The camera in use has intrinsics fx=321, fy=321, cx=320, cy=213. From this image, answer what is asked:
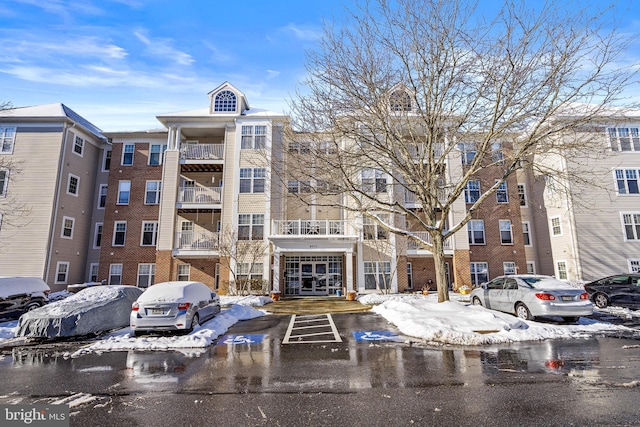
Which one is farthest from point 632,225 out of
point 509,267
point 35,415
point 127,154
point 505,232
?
point 127,154

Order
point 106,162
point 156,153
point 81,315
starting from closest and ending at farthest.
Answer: point 81,315
point 156,153
point 106,162

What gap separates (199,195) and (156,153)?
594 centimetres

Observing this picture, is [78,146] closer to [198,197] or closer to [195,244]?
[198,197]

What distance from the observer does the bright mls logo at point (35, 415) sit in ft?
13.1

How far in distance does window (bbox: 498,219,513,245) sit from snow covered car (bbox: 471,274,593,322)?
1386 centimetres

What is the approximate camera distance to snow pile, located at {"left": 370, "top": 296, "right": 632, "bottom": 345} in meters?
8.23

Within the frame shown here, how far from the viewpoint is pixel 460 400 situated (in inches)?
177

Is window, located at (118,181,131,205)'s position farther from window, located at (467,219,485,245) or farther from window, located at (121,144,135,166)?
window, located at (467,219,485,245)

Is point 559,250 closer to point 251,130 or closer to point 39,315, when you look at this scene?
point 251,130

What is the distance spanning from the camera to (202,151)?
76.8 feet

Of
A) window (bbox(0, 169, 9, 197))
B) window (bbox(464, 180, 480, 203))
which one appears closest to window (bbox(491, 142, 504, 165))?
window (bbox(464, 180, 480, 203))

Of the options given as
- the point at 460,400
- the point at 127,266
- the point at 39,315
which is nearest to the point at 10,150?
the point at 127,266

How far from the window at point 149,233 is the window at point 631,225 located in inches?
1311

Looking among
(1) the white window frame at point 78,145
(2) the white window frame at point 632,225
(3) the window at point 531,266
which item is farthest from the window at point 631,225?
(1) the white window frame at point 78,145
